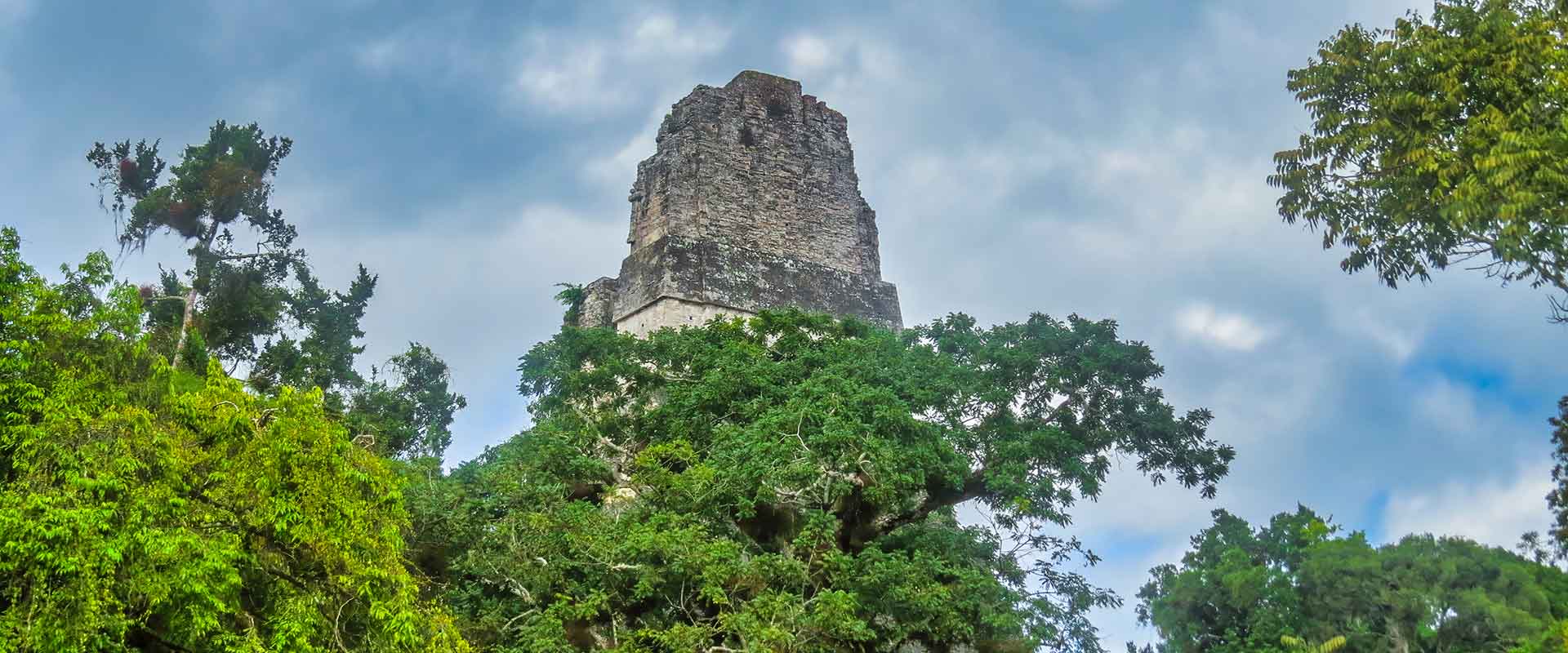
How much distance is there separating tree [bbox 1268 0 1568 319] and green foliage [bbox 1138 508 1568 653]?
3.87 metres

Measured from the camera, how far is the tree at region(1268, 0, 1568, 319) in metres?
8.31

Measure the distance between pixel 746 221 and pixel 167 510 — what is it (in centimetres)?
1002

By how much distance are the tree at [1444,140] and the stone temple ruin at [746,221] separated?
774 cm

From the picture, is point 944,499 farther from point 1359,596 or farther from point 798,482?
point 1359,596

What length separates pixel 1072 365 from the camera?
41.5 feet

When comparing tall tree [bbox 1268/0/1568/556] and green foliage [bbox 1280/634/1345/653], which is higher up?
tall tree [bbox 1268/0/1568/556]

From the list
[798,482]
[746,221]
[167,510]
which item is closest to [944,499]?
[798,482]

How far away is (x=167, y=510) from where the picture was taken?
815 cm

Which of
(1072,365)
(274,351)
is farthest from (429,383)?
(1072,365)

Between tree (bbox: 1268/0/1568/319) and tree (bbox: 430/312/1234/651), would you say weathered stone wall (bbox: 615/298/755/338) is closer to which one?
tree (bbox: 430/312/1234/651)

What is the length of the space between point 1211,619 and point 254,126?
1384 cm

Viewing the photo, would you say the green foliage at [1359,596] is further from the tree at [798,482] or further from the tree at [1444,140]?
the tree at [1444,140]

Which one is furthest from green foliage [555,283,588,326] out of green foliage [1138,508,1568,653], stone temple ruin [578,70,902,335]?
green foliage [1138,508,1568,653]

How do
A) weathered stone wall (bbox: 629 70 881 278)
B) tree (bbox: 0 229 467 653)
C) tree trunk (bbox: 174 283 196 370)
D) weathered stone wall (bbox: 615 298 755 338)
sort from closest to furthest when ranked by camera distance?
tree (bbox: 0 229 467 653)
tree trunk (bbox: 174 283 196 370)
weathered stone wall (bbox: 615 298 755 338)
weathered stone wall (bbox: 629 70 881 278)
